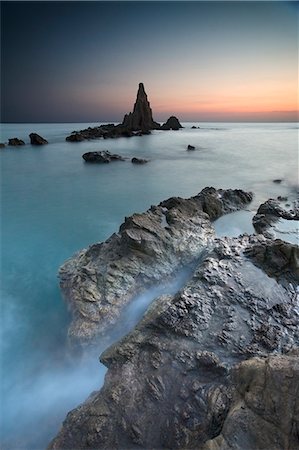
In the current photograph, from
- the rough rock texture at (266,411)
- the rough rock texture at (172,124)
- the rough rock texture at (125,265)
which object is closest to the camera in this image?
the rough rock texture at (266,411)

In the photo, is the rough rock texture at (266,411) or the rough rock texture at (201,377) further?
the rough rock texture at (201,377)

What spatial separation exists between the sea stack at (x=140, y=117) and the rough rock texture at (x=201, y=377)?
77.0 m

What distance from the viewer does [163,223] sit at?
9164mm

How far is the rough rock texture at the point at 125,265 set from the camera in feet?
20.9

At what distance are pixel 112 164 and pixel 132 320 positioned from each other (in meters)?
21.4

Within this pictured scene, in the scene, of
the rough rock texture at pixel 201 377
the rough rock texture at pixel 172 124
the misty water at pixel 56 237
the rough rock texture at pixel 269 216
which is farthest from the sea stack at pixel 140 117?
the rough rock texture at pixel 201 377

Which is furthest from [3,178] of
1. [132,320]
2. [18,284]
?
[132,320]

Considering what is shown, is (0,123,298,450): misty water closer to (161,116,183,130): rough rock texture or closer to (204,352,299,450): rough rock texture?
(204,352,299,450): rough rock texture

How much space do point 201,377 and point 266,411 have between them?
1463 mm

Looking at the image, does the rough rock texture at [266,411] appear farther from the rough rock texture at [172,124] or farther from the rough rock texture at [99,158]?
the rough rock texture at [172,124]

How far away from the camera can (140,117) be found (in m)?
80.7

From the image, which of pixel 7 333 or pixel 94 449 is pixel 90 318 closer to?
pixel 7 333

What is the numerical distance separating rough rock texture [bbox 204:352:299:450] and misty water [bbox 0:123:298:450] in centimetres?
289

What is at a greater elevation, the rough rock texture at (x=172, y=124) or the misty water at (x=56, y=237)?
the rough rock texture at (x=172, y=124)
